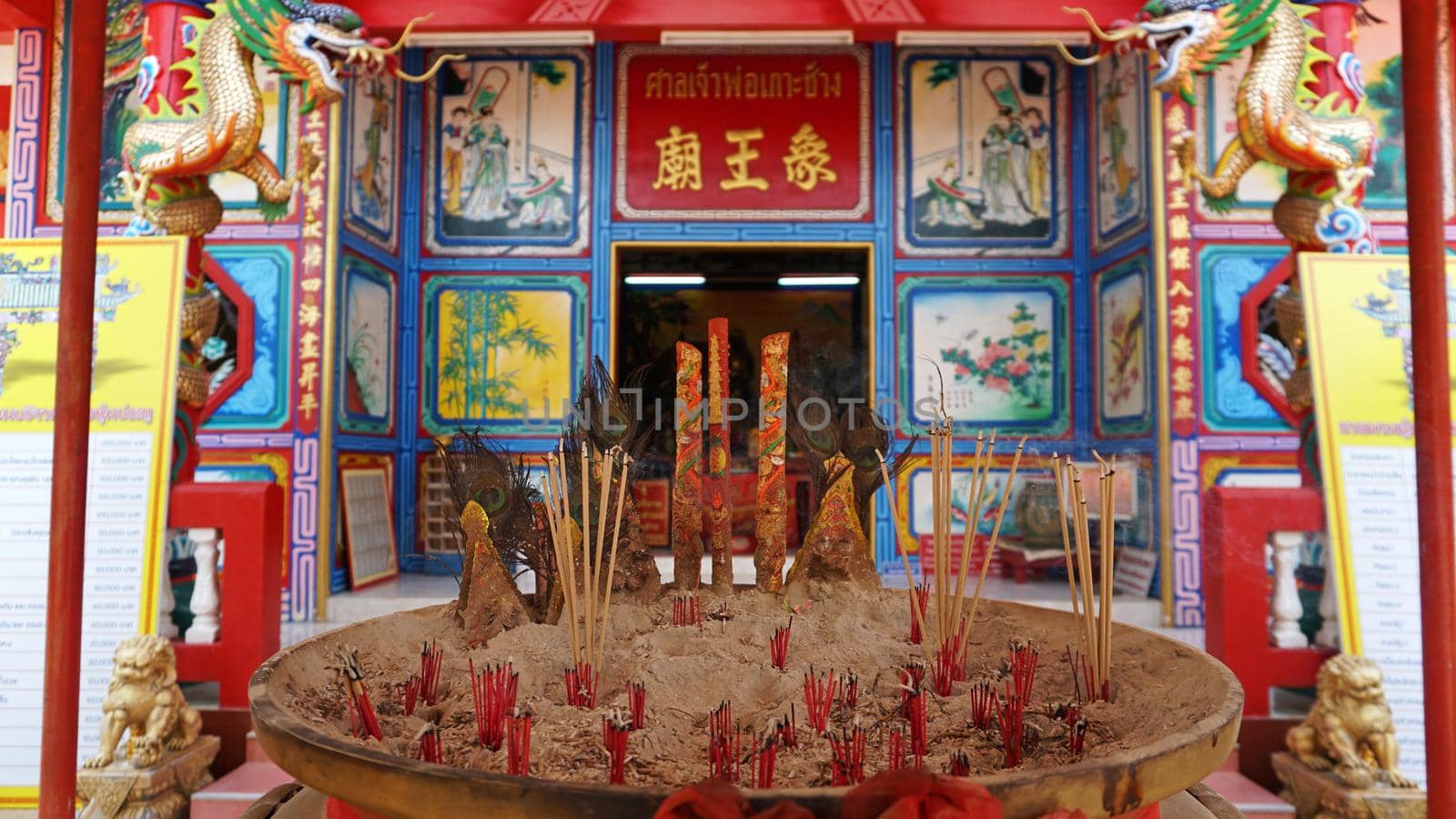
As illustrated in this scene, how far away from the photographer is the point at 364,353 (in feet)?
13.5

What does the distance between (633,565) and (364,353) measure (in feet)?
10.3

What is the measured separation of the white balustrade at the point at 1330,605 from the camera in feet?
6.75

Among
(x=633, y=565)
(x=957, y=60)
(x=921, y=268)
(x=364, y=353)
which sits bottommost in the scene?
(x=633, y=565)

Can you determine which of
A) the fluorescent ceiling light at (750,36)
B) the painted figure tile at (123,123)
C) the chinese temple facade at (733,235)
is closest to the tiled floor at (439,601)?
the chinese temple facade at (733,235)

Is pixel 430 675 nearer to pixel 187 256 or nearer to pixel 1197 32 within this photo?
pixel 187 256

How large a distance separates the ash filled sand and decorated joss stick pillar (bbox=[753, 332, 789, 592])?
0.30ft

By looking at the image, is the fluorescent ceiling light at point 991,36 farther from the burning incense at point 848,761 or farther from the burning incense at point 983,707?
the burning incense at point 848,761

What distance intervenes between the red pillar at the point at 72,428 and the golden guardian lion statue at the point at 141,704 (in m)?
1.05

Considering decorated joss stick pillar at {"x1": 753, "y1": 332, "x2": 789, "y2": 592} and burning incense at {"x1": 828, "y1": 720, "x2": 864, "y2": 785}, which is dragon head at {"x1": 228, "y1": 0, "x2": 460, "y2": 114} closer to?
decorated joss stick pillar at {"x1": 753, "y1": 332, "x2": 789, "y2": 592}

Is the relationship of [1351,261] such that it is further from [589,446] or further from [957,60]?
[957,60]

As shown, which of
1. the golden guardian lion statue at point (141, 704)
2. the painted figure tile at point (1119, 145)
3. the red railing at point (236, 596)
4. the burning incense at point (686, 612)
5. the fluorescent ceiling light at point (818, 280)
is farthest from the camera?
the fluorescent ceiling light at point (818, 280)

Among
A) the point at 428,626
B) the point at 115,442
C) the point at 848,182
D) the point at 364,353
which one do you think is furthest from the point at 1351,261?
the point at 364,353

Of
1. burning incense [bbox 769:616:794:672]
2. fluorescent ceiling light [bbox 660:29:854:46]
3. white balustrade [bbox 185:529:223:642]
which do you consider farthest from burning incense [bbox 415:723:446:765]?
fluorescent ceiling light [bbox 660:29:854:46]

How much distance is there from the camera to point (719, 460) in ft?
5.02
